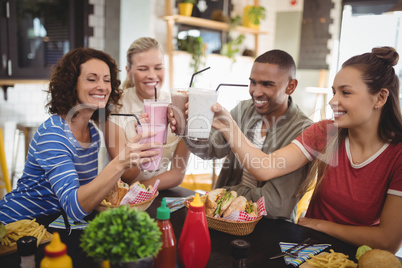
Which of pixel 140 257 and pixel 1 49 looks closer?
pixel 140 257

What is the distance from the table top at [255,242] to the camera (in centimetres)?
118

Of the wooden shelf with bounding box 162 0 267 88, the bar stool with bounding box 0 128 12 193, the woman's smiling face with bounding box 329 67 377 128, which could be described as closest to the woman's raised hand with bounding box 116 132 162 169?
the woman's smiling face with bounding box 329 67 377 128

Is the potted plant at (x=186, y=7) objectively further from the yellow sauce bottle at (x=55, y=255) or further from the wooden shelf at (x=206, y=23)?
the yellow sauce bottle at (x=55, y=255)

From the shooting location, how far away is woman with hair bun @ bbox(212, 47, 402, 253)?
152 centimetres

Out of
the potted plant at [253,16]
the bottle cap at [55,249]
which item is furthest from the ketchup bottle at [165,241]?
the potted plant at [253,16]

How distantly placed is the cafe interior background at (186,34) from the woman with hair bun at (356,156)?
1281 mm

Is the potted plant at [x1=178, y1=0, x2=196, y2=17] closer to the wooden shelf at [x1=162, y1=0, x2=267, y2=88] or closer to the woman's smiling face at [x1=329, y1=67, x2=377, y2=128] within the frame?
the wooden shelf at [x1=162, y1=0, x2=267, y2=88]

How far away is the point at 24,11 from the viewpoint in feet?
12.7

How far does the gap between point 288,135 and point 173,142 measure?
800mm

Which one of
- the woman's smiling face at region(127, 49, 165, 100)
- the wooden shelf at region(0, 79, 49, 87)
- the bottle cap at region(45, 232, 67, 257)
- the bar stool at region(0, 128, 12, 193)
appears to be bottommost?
the bar stool at region(0, 128, 12, 193)

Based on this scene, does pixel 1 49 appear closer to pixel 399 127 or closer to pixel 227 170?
pixel 227 170

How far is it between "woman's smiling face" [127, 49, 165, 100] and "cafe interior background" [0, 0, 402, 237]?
3.34ft

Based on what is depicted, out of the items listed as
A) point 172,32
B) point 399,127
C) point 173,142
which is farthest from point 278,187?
point 172,32

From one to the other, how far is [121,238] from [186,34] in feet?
14.3
